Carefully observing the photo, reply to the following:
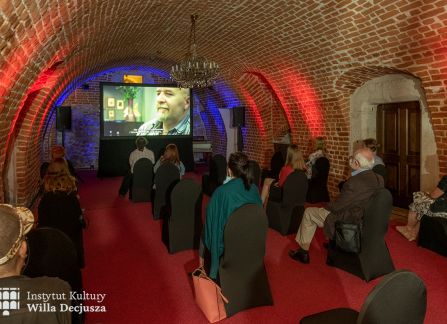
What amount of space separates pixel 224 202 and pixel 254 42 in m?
5.11

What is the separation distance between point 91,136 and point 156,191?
9053 mm

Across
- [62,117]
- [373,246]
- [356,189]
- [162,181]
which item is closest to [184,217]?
[162,181]

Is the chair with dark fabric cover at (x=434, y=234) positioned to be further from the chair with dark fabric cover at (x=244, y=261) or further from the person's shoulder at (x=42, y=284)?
the person's shoulder at (x=42, y=284)

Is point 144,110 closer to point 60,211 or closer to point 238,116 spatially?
point 238,116

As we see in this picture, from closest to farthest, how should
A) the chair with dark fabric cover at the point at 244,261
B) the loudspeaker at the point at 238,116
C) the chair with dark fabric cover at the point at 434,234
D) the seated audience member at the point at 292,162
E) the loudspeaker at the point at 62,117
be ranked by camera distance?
the chair with dark fabric cover at the point at 244,261 < the chair with dark fabric cover at the point at 434,234 < the seated audience member at the point at 292,162 < the loudspeaker at the point at 62,117 < the loudspeaker at the point at 238,116

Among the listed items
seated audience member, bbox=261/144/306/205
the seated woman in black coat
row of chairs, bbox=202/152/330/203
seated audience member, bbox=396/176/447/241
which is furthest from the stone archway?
the seated woman in black coat

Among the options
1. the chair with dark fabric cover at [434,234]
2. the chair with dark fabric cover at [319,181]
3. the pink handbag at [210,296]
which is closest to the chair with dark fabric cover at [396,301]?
the pink handbag at [210,296]

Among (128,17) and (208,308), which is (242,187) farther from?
(128,17)

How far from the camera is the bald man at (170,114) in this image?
12.0 metres

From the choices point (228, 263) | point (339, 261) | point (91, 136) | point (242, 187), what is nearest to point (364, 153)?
point (339, 261)

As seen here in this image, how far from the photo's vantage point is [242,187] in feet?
10.7

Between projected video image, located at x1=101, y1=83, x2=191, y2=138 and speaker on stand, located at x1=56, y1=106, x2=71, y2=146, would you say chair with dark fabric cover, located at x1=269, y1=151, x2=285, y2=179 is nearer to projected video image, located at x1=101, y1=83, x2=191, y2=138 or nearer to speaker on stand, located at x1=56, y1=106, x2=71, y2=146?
projected video image, located at x1=101, y1=83, x2=191, y2=138

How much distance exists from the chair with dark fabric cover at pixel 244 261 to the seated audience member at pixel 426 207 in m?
2.76

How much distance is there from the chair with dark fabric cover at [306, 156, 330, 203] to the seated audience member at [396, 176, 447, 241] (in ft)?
7.39
